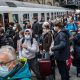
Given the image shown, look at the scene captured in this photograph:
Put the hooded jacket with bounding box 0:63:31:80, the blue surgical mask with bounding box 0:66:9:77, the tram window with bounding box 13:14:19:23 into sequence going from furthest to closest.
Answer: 1. the tram window with bounding box 13:14:19:23
2. the hooded jacket with bounding box 0:63:31:80
3. the blue surgical mask with bounding box 0:66:9:77

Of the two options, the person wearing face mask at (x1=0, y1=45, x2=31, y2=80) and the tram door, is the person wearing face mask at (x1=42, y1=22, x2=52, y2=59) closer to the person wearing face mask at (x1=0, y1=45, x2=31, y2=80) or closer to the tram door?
the person wearing face mask at (x1=0, y1=45, x2=31, y2=80)

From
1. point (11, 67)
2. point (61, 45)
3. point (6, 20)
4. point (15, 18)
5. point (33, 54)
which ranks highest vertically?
point (11, 67)

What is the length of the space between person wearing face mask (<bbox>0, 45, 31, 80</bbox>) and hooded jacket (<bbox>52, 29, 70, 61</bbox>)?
311 centimetres

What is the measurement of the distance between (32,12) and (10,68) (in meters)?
20.1

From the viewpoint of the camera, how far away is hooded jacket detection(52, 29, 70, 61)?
7.05 metres

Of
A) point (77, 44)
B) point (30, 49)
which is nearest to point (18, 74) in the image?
point (30, 49)

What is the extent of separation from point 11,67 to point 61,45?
3.31m

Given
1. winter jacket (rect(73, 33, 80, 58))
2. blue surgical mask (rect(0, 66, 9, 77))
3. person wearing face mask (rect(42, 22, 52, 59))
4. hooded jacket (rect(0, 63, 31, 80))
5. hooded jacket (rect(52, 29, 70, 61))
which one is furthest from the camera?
person wearing face mask (rect(42, 22, 52, 59))

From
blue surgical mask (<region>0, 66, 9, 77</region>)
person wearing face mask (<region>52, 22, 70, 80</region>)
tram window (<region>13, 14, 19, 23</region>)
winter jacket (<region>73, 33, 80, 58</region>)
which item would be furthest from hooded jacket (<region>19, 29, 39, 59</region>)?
A: tram window (<region>13, 14, 19, 23</region>)

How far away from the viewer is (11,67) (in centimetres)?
381

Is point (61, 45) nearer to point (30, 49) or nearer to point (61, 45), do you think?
point (61, 45)

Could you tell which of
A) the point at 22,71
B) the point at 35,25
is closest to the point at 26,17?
the point at 35,25

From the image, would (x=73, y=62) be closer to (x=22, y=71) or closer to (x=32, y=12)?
(x=22, y=71)

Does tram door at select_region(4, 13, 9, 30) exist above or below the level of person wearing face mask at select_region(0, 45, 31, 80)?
below
